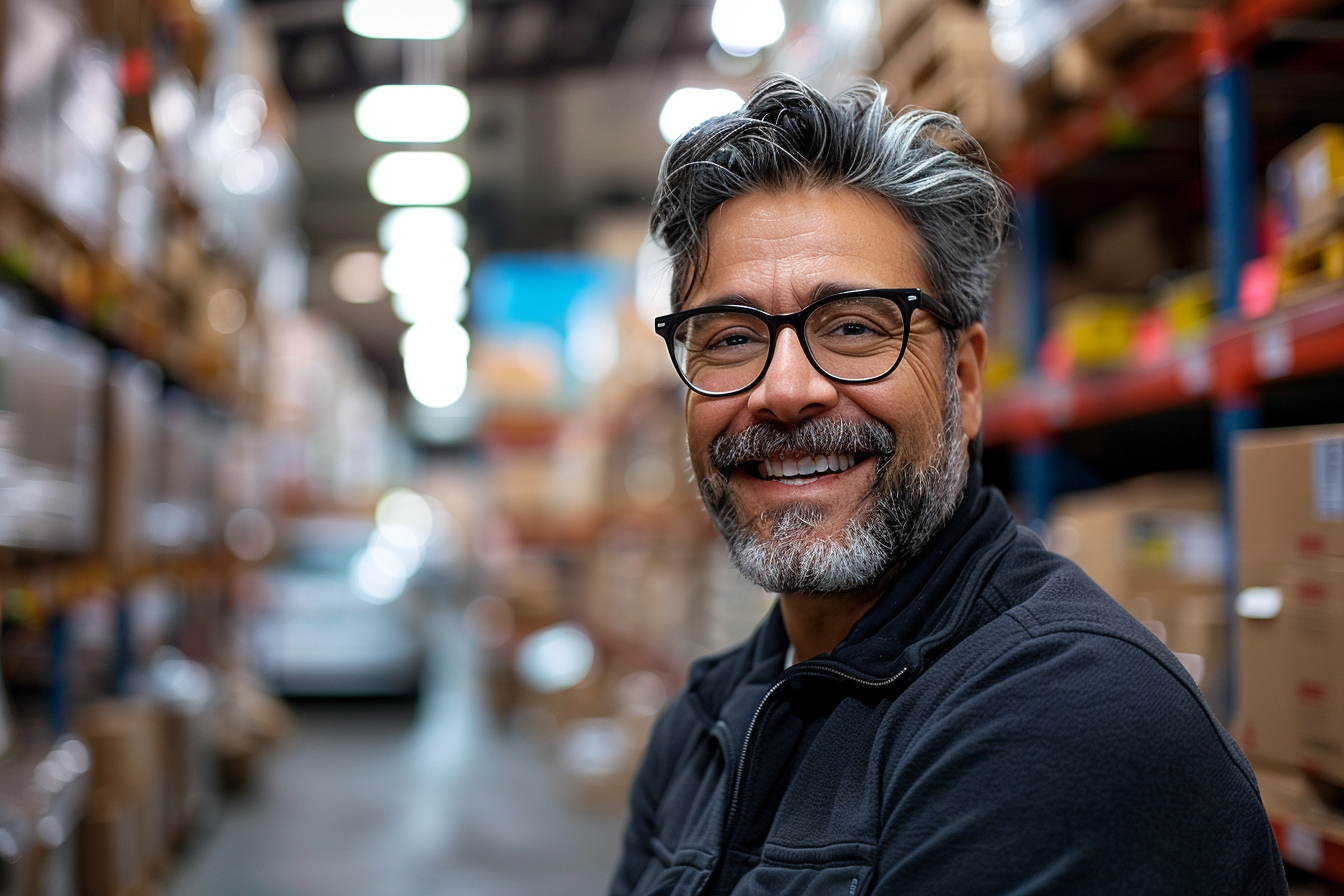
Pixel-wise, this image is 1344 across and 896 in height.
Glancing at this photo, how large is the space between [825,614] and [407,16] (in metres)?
6.62

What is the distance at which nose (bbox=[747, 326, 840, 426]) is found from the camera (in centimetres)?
141

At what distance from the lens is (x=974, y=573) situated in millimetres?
1303

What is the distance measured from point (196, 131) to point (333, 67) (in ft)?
16.8

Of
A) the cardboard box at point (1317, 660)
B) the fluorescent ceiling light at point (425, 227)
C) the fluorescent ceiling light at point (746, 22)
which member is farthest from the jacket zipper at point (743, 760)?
the fluorescent ceiling light at point (425, 227)

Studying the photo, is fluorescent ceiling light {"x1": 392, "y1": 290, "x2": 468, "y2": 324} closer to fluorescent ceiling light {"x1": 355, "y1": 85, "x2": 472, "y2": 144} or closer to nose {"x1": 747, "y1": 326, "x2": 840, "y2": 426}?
fluorescent ceiling light {"x1": 355, "y1": 85, "x2": 472, "y2": 144}

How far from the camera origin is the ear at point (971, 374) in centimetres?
157

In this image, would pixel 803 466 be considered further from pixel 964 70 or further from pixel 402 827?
pixel 402 827

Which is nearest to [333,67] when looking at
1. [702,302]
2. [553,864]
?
[553,864]

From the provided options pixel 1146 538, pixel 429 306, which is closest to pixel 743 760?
pixel 1146 538

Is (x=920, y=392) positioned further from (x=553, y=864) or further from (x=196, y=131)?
(x=196, y=131)

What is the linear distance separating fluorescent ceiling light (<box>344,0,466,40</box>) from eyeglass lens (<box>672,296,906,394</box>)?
6071mm

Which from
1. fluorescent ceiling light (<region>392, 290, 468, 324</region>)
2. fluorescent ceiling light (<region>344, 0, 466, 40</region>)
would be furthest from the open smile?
fluorescent ceiling light (<region>392, 290, 468, 324</region>)

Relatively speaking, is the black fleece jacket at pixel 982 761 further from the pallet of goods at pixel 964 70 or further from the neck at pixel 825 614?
the pallet of goods at pixel 964 70

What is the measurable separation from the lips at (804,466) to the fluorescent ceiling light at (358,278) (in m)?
15.5
